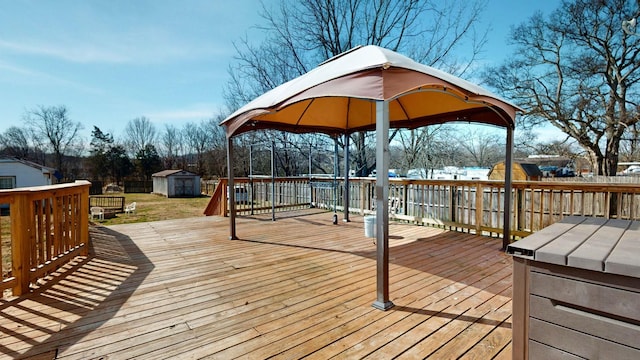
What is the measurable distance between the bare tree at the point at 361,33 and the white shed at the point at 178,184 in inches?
732

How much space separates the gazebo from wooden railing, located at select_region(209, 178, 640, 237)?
2.90ft

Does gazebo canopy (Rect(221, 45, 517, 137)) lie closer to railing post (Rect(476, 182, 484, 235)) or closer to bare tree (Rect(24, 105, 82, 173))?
railing post (Rect(476, 182, 484, 235))

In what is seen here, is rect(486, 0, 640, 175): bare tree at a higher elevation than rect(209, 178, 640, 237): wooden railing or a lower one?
higher

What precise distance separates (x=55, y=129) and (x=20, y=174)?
19.0 meters

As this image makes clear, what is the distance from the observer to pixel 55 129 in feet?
110

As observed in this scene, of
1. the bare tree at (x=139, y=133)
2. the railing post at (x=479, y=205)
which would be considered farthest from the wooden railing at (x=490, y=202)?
the bare tree at (x=139, y=133)

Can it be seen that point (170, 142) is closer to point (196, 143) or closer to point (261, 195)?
point (196, 143)

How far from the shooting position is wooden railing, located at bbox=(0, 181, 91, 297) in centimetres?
269

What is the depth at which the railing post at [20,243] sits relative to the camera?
268 cm

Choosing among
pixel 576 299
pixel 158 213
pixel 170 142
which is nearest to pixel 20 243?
pixel 576 299

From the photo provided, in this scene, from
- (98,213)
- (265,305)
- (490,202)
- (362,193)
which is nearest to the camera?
(265,305)

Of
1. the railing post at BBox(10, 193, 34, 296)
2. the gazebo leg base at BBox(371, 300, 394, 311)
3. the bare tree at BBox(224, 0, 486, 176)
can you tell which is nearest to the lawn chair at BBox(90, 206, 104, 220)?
the bare tree at BBox(224, 0, 486, 176)

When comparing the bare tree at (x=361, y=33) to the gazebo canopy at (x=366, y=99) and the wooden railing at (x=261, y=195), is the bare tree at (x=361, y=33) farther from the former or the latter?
the gazebo canopy at (x=366, y=99)

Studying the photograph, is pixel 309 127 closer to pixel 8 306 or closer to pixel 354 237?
pixel 354 237
